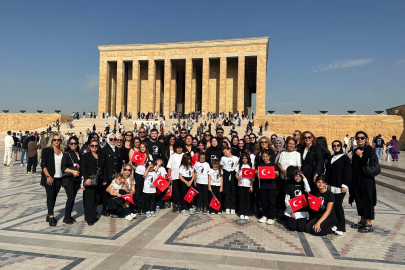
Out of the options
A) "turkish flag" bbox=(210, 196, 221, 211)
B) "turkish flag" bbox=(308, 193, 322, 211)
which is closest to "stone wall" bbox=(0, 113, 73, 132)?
"turkish flag" bbox=(210, 196, 221, 211)

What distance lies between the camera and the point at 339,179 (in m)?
5.08

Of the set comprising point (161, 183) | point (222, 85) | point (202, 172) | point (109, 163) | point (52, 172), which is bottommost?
point (161, 183)

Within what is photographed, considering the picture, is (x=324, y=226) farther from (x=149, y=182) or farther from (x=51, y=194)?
(x=51, y=194)

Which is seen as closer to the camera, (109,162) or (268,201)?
(268,201)

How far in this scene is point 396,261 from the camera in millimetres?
3818

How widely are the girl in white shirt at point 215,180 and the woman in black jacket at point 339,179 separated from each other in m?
2.30

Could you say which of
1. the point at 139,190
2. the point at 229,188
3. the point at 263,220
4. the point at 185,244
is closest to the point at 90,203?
the point at 139,190

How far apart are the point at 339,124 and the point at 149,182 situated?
30.0 m

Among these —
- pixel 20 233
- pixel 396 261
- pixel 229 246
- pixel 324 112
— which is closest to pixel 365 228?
pixel 396 261

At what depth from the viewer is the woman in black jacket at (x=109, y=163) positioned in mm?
5680

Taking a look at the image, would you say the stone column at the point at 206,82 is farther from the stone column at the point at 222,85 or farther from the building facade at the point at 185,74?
the stone column at the point at 222,85

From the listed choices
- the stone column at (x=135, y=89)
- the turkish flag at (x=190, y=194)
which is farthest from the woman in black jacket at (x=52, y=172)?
the stone column at (x=135, y=89)

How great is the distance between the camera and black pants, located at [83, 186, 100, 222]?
17.3 ft

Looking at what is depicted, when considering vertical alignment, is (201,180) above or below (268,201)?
above
